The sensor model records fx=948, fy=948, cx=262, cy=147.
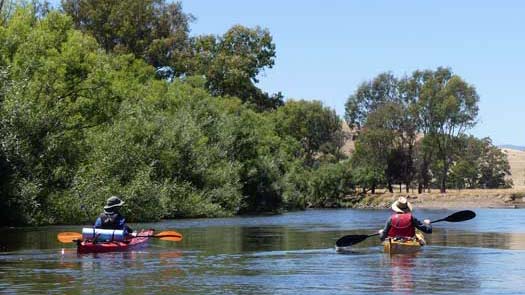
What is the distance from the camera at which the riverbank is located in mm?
104425

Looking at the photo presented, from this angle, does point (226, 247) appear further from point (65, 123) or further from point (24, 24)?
point (24, 24)

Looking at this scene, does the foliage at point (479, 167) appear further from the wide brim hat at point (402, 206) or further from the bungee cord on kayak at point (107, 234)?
the bungee cord on kayak at point (107, 234)

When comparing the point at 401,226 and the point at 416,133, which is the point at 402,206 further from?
the point at 416,133

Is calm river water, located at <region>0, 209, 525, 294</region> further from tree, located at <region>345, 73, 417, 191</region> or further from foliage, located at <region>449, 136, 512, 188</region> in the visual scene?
foliage, located at <region>449, 136, 512, 188</region>

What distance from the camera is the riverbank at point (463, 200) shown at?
10443cm

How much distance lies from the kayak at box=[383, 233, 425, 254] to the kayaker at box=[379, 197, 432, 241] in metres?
0.17

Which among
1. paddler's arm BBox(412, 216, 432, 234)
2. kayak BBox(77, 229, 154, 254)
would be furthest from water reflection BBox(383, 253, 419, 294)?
kayak BBox(77, 229, 154, 254)

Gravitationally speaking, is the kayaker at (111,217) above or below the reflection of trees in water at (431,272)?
above

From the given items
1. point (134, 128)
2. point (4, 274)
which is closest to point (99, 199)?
point (134, 128)

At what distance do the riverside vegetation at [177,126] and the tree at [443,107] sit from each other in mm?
170

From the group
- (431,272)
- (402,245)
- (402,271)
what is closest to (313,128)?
(402,245)

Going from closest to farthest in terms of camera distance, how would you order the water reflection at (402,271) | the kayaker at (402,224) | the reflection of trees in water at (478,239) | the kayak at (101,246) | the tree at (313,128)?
the water reflection at (402,271)
the kayak at (101,246)
the kayaker at (402,224)
the reflection of trees in water at (478,239)
the tree at (313,128)

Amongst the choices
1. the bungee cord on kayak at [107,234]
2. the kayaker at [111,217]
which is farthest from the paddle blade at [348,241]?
the kayaker at [111,217]

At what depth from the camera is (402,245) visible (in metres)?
28.9
